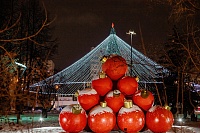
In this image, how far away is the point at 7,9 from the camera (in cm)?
1958

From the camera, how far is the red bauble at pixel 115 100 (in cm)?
1248

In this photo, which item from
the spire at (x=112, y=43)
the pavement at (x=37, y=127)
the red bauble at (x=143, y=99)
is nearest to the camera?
the pavement at (x=37, y=127)

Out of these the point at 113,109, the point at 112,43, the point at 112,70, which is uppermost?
the point at 112,43

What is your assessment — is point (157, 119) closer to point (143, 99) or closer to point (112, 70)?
point (143, 99)

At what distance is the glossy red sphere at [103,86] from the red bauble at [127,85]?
14.3 inches

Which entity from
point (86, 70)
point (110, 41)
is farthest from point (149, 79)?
point (86, 70)

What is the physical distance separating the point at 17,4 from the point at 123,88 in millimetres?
18994

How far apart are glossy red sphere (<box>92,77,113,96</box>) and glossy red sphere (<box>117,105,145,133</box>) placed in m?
0.90

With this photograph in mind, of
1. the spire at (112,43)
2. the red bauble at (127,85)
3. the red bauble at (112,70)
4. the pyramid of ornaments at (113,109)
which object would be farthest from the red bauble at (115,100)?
the spire at (112,43)

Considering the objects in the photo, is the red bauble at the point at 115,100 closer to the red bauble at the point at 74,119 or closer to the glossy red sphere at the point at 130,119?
the glossy red sphere at the point at 130,119

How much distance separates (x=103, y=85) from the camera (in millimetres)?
12844

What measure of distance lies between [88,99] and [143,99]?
1.76 m

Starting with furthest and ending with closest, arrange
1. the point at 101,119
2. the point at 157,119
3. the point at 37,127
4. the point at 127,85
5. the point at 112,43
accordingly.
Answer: the point at 112,43, the point at 37,127, the point at 127,85, the point at 157,119, the point at 101,119

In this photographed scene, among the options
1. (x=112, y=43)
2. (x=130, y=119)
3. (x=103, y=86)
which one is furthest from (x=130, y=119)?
(x=112, y=43)
